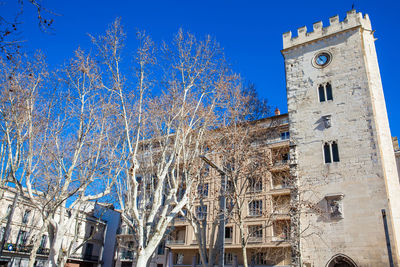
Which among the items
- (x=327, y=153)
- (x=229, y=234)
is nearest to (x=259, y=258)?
(x=229, y=234)

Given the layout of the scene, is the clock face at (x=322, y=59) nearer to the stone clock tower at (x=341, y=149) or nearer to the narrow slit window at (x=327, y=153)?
the stone clock tower at (x=341, y=149)

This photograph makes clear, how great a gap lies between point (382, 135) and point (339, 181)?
3.88 m

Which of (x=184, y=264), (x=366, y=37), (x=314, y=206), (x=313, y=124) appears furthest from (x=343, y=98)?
(x=184, y=264)

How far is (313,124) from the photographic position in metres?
21.8

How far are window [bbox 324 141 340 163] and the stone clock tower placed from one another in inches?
2.3

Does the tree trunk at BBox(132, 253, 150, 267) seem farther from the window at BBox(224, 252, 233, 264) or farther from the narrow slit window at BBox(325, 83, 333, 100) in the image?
the window at BBox(224, 252, 233, 264)

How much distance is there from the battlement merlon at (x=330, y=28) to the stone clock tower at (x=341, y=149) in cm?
7

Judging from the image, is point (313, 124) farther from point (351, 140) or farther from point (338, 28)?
point (338, 28)

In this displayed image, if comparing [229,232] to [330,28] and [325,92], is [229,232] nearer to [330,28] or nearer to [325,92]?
[325,92]

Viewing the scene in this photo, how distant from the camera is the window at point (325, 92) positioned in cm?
2211

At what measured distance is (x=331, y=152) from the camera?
2036cm

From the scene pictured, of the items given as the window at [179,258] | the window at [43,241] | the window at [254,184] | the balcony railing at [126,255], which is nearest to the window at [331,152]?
the window at [254,184]

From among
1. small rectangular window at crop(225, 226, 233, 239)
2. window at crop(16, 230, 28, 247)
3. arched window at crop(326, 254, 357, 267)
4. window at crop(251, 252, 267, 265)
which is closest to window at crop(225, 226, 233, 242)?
small rectangular window at crop(225, 226, 233, 239)

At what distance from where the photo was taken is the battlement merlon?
2352 centimetres
